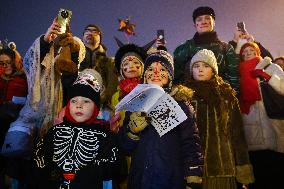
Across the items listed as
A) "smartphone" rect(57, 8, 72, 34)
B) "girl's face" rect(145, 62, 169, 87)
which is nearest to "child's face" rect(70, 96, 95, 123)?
"girl's face" rect(145, 62, 169, 87)

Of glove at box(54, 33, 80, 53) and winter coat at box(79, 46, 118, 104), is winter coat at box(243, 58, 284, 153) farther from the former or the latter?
glove at box(54, 33, 80, 53)

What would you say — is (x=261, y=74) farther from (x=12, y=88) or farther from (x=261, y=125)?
(x=12, y=88)

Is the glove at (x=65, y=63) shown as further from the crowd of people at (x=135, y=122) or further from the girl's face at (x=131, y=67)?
the girl's face at (x=131, y=67)

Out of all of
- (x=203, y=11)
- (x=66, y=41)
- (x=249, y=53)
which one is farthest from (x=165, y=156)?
(x=249, y=53)

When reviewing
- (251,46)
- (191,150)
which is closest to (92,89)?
(191,150)

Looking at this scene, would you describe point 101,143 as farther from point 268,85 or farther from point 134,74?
point 268,85

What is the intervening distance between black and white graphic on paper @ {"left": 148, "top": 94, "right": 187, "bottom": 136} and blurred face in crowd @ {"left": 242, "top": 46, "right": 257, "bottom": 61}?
3205mm

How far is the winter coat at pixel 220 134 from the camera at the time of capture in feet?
12.9

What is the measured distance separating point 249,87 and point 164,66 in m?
2.39

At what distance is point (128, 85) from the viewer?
4547 millimetres

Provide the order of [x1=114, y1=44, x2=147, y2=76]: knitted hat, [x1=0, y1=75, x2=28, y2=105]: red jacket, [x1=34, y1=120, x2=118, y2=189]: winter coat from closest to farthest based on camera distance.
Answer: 1. [x1=34, y1=120, x2=118, y2=189]: winter coat
2. [x1=0, y1=75, x2=28, y2=105]: red jacket
3. [x1=114, y1=44, x2=147, y2=76]: knitted hat

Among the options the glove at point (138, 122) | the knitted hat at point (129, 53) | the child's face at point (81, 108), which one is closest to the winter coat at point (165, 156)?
the glove at point (138, 122)

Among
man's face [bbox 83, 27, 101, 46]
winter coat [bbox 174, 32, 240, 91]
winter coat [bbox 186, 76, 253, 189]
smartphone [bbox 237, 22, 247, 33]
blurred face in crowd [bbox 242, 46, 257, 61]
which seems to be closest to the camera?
winter coat [bbox 186, 76, 253, 189]

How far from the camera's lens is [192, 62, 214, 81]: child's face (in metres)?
4.29
